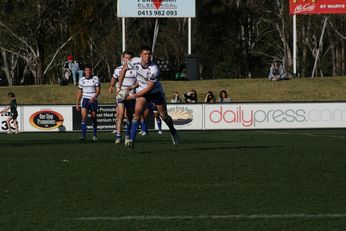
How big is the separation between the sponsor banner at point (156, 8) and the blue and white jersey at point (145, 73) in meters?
26.9

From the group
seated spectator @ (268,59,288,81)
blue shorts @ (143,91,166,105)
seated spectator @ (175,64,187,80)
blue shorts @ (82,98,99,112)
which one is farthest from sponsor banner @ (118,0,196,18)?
blue shorts @ (143,91,166,105)

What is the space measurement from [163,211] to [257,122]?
983 inches

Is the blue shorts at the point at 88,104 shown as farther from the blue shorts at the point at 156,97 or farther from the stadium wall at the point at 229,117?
the stadium wall at the point at 229,117

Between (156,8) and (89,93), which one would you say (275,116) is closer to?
(89,93)

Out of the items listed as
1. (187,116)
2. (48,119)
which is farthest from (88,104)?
(187,116)

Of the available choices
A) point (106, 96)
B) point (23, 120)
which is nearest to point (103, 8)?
point (106, 96)

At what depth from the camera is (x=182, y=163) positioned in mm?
13422

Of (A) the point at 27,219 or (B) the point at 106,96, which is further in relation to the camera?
(B) the point at 106,96

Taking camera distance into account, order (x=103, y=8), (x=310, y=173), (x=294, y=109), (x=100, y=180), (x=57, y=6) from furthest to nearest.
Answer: (x=103, y=8) < (x=57, y=6) < (x=294, y=109) < (x=310, y=173) < (x=100, y=180)

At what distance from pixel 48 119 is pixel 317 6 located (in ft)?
57.1

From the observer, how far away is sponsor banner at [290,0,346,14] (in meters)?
45.3

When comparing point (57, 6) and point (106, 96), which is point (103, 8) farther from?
point (106, 96)

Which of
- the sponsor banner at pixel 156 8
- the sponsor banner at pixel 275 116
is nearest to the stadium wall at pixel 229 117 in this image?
the sponsor banner at pixel 275 116

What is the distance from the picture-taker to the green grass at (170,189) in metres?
8.02
